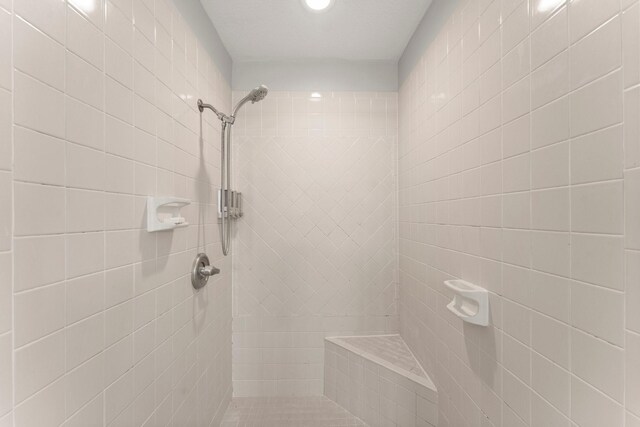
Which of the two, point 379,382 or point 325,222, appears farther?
point 325,222

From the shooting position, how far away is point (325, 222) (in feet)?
7.70

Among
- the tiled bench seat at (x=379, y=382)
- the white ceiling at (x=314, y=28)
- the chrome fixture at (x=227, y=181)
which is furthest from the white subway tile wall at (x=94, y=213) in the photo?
the tiled bench seat at (x=379, y=382)

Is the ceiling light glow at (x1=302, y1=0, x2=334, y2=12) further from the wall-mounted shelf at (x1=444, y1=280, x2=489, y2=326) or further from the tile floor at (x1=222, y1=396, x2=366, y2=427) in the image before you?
the tile floor at (x1=222, y1=396, x2=366, y2=427)

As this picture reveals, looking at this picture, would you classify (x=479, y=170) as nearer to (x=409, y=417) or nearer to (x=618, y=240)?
(x=618, y=240)

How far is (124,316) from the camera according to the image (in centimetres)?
102

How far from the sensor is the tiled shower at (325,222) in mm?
683

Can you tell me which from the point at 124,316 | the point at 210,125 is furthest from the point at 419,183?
the point at 124,316

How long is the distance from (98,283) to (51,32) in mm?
622

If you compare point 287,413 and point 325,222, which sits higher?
point 325,222

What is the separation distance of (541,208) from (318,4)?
149 centimetres

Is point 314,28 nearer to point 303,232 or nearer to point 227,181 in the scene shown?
point 227,181

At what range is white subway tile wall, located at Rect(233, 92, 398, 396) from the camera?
7.66 ft

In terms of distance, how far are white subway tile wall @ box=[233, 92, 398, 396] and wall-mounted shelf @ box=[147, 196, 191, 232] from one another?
1077 millimetres

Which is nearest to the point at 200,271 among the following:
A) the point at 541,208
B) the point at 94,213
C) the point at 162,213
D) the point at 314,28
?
the point at 162,213
